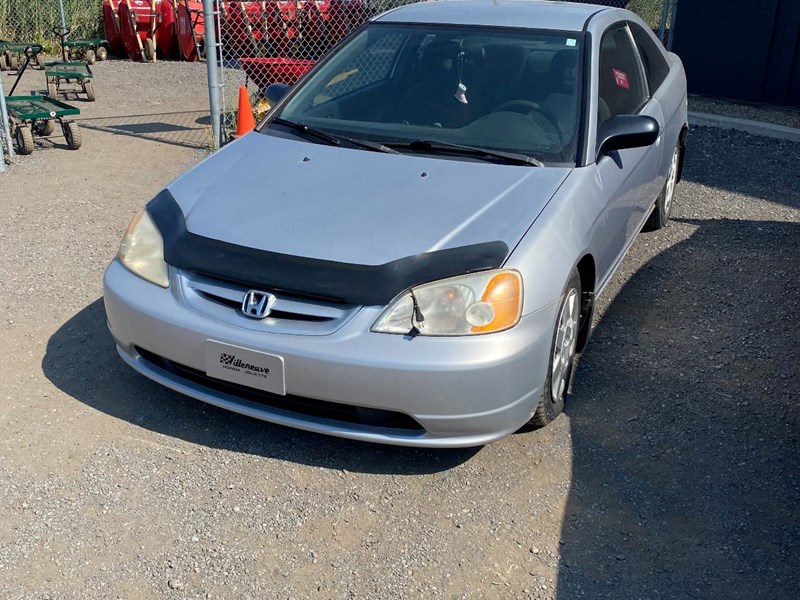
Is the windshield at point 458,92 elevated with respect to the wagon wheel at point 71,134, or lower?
elevated

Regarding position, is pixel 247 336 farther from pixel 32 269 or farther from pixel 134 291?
pixel 32 269

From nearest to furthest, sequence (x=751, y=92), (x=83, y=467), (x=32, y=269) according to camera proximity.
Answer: (x=83, y=467), (x=32, y=269), (x=751, y=92)

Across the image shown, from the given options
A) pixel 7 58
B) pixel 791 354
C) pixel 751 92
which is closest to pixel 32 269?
pixel 791 354

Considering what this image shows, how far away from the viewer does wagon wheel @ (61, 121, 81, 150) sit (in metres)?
8.11

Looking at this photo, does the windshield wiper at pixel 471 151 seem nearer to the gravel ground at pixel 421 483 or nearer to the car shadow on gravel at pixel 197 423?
the gravel ground at pixel 421 483

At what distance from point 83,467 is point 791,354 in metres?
3.44

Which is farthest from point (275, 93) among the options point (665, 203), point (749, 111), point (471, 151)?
point (749, 111)

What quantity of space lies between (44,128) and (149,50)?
7096 millimetres

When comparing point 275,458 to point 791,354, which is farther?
point 791,354

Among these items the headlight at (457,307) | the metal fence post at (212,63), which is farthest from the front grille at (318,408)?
the metal fence post at (212,63)

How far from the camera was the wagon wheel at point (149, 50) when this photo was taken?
15062 mm

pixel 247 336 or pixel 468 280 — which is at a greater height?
pixel 468 280

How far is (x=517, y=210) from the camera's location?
3.54 metres

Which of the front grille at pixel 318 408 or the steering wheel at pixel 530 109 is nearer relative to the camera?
the front grille at pixel 318 408
